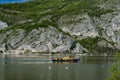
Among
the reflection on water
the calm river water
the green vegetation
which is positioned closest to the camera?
the green vegetation

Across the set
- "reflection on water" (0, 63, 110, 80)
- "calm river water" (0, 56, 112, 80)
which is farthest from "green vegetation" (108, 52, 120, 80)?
"reflection on water" (0, 63, 110, 80)

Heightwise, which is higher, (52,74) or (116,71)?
(116,71)

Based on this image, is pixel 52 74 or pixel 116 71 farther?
pixel 52 74

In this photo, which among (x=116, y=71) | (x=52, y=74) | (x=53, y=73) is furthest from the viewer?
(x=53, y=73)

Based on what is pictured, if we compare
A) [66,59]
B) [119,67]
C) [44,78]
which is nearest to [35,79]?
[44,78]

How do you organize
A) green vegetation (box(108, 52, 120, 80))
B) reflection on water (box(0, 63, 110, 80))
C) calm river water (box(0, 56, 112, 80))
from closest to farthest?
green vegetation (box(108, 52, 120, 80)) < reflection on water (box(0, 63, 110, 80)) < calm river water (box(0, 56, 112, 80))

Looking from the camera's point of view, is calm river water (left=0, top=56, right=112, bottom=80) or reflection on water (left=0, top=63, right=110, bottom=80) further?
calm river water (left=0, top=56, right=112, bottom=80)

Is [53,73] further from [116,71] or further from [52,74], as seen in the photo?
[116,71]

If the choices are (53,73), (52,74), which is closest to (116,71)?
(52,74)

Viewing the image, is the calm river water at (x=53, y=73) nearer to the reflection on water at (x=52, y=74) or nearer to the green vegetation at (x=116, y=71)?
the reflection on water at (x=52, y=74)

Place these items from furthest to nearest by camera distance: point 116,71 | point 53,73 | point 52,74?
point 53,73 → point 52,74 → point 116,71

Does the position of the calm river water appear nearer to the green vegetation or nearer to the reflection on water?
the reflection on water

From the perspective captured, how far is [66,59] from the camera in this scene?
179750 millimetres

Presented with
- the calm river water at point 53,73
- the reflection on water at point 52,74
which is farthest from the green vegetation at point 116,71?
the reflection on water at point 52,74
